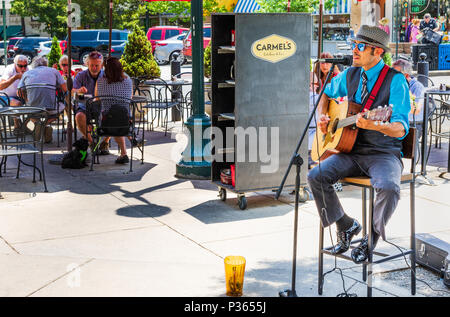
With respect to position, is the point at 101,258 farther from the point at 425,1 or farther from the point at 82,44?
the point at 82,44

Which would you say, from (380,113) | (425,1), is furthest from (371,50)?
(425,1)

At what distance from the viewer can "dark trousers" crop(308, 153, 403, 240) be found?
4246 mm

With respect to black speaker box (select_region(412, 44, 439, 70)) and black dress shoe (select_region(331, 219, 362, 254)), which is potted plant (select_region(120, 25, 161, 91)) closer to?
black dress shoe (select_region(331, 219, 362, 254))

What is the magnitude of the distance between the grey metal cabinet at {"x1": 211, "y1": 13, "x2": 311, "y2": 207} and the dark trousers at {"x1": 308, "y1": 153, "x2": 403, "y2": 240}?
2.24 meters

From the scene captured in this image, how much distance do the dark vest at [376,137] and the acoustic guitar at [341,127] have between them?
0.07 metres

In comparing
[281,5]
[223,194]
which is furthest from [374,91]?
[281,5]

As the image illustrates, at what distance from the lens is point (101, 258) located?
206 inches

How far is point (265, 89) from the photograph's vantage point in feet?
22.0

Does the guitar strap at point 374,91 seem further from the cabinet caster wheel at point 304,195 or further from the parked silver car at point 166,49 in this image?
the parked silver car at point 166,49

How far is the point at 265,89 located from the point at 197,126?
1765mm

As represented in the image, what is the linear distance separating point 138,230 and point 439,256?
9.09 feet

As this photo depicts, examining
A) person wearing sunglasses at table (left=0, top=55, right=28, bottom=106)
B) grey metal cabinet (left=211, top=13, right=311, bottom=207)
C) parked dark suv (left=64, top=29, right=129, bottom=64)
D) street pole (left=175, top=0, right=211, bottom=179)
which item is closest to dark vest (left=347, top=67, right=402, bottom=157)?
grey metal cabinet (left=211, top=13, right=311, bottom=207)

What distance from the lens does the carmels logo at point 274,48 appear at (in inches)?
260

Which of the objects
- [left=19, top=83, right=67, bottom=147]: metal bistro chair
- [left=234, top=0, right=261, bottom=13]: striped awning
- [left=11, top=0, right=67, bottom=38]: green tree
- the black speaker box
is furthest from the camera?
[left=11, top=0, right=67, bottom=38]: green tree
